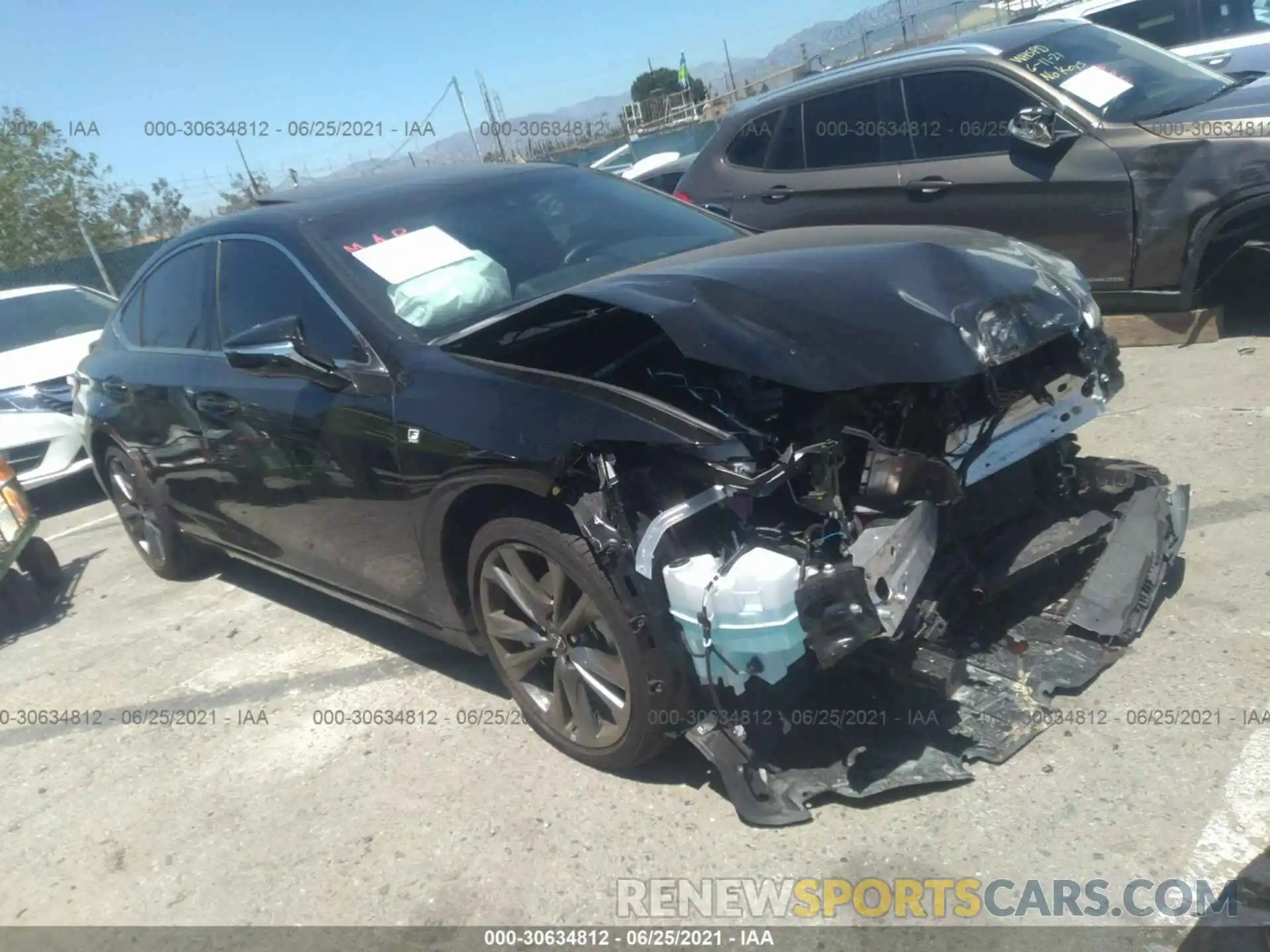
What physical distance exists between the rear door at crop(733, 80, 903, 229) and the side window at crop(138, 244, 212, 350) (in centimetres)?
341

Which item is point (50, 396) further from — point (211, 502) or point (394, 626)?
point (394, 626)

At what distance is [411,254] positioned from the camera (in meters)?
3.60

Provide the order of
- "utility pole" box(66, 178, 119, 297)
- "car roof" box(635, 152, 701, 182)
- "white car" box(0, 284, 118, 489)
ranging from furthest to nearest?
"utility pole" box(66, 178, 119, 297) < "car roof" box(635, 152, 701, 182) < "white car" box(0, 284, 118, 489)

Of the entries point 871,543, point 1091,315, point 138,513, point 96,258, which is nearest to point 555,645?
point 871,543

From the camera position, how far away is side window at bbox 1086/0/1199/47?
8688mm

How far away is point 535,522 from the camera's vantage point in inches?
114

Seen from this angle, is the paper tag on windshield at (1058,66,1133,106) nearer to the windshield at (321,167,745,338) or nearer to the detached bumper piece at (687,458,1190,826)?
the windshield at (321,167,745,338)

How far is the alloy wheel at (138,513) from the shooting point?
5.39m

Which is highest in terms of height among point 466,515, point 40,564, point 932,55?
point 932,55

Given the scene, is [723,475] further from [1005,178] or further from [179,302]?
[1005,178]

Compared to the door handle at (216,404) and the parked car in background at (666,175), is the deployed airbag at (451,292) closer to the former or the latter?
the door handle at (216,404)

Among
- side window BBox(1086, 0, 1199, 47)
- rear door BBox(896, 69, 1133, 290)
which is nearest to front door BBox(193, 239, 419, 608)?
rear door BBox(896, 69, 1133, 290)

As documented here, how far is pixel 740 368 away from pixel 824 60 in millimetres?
25952

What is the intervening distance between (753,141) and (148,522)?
4.68 meters
